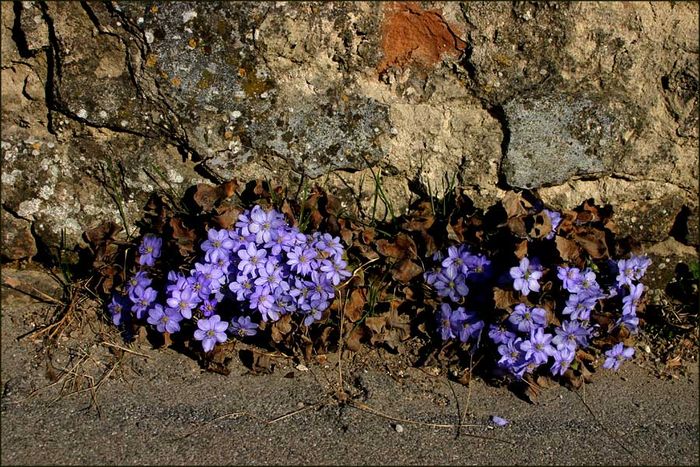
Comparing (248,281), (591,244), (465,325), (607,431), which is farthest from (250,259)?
(607,431)

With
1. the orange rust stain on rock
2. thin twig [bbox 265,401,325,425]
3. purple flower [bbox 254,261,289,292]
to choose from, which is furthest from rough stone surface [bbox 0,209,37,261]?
the orange rust stain on rock

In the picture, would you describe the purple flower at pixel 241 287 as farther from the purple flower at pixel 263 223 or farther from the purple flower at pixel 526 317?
the purple flower at pixel 526 317

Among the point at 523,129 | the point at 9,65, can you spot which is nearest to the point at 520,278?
the point at 523,129

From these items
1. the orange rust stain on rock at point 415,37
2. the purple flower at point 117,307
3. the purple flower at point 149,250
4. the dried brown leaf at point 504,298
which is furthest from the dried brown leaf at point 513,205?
the purple flower at point 117,307

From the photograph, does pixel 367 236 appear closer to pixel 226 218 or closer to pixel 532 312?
pixel 226 218

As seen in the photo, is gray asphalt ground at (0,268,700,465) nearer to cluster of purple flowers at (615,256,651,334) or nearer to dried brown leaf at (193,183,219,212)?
cluster of purple flowers at (615,256,651,334)
